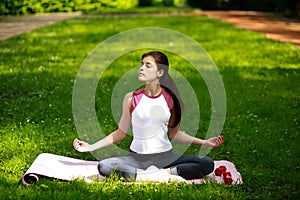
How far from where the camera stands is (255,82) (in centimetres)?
746

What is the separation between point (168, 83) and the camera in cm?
409

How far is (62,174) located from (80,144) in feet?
0.78

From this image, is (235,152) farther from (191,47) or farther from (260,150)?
(191,47)

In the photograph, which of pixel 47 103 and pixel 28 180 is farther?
pixel 47 103

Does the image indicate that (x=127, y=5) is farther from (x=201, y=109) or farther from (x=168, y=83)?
A: (x=168, y=83)

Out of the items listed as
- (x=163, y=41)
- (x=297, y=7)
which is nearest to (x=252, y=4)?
(x=297, y=7)

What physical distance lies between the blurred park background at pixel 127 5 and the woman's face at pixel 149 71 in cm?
679

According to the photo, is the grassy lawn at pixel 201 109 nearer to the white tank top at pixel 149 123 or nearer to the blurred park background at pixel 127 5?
the white tank top at pixel 149 123

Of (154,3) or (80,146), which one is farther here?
(154,3)

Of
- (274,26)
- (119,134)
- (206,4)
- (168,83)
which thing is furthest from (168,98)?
(206,4)

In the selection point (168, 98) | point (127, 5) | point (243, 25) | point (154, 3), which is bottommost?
point (154, 3)

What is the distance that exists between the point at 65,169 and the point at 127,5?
10986mm

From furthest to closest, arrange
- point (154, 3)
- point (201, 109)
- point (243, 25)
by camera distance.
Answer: point (154, 3) < point (243, 25) < point (201, 109)

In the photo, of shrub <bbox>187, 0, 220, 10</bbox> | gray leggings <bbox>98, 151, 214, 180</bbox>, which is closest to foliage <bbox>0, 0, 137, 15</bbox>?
gray leggings <bbox>98, 151, 214, 180</bbox>
